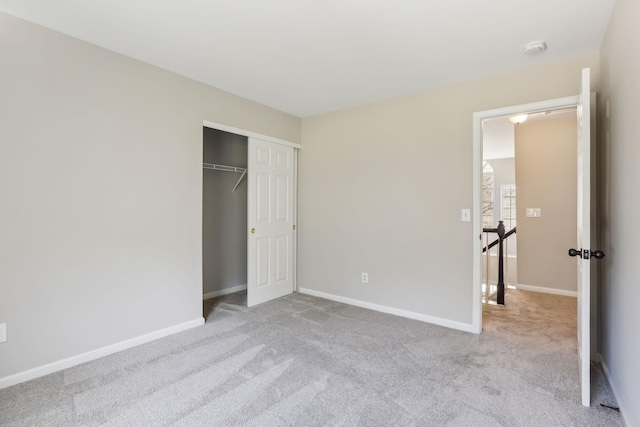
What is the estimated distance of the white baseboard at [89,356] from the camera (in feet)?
7.07

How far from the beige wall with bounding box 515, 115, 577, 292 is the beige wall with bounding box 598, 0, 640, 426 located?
2.45m

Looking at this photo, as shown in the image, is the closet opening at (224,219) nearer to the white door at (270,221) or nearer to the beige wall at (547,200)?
the white door at (270,221)

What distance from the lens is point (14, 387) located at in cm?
211

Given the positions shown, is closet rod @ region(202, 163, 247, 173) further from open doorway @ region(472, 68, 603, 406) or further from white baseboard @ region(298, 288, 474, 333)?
open doorway @ region(472, 68, 603, 406)

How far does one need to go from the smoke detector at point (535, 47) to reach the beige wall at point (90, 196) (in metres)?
2.85

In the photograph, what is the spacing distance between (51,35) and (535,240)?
5.89 meters

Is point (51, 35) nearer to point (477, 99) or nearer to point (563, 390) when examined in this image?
point (477, 99)

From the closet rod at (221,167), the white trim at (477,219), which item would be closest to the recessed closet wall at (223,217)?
the closet rod at (221,167)

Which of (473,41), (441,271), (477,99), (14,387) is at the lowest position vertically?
(14,387)

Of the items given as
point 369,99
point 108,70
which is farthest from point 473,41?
point 108,70

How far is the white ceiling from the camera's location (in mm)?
2018

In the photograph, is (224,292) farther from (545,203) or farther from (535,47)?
(545,203)

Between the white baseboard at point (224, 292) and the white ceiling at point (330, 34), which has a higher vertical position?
the white ceiling at point (330, 34)

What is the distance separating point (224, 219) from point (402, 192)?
2.40 m
